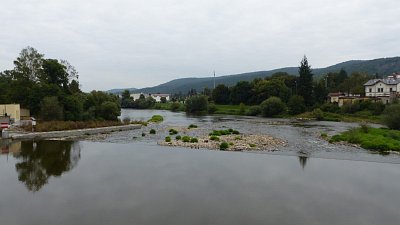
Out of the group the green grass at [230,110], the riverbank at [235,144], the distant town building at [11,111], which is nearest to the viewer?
the riverbank at [235,144]

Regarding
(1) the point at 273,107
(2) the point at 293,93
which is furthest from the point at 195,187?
(2) the point at 293,93

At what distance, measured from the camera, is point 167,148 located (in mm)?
22156

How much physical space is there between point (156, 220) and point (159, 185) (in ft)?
11.4

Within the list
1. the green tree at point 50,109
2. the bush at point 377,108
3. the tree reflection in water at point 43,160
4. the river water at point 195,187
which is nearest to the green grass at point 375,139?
the river water at point 195,187

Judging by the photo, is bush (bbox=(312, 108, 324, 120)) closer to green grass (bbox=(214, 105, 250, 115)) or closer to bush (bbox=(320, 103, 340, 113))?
bush (bbox=(320, 103, 340, 113))

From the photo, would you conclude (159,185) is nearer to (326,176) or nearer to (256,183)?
(256,183)

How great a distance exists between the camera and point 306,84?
61219 millimetres

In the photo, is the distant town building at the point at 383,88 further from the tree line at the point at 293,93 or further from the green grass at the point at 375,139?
the green grass at the point at 375,139

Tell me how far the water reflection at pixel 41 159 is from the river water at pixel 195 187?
0.16 ft

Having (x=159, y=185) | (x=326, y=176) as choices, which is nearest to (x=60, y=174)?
(x=159, y=185)

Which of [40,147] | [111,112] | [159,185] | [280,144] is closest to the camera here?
[159,185]

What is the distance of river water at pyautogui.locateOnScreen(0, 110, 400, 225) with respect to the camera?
9.99 meters

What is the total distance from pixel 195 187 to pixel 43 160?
31.8ft

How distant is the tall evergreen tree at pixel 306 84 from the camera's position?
6106 cm
